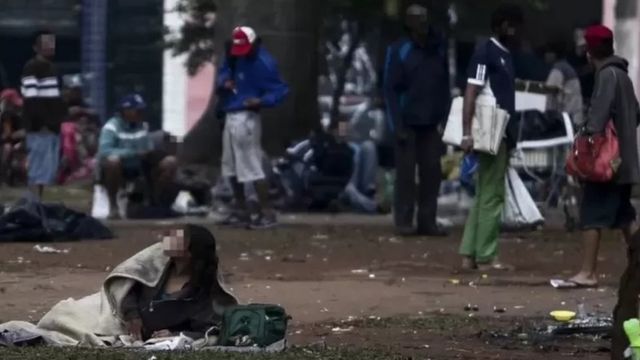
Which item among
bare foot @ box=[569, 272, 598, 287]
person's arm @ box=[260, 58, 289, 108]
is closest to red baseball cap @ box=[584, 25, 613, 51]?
bare foot @ box=[569, 272, 598, 287]

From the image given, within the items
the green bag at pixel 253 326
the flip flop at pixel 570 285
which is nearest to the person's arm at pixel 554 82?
the flip flop at pixel 570 285

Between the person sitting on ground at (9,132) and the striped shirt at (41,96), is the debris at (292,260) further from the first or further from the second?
the person sitting on ground at (9,132)

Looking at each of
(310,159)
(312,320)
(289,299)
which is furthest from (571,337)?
(310,159)

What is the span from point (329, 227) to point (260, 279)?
4.21 metres

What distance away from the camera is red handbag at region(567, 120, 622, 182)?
12.1m

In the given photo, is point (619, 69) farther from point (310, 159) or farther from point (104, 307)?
point (310, 159)

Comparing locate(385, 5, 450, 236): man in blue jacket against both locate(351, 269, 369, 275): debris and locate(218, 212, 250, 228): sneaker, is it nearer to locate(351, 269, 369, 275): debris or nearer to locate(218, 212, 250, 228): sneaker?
locate(218, 212, 250, 228): sneaker

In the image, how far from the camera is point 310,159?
61.0ft

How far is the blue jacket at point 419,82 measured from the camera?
15.7 meters

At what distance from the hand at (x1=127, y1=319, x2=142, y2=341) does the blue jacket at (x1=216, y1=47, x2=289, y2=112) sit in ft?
23.5

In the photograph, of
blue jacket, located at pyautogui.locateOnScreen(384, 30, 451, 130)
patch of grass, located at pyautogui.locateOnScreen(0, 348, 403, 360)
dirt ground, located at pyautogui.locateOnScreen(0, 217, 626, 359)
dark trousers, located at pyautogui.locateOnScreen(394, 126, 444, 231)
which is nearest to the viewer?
patch of grass, located at pyautogui.locateOnScreen(0, 348, 403, 360)

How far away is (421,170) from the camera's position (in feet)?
52.5

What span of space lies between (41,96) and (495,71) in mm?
5748

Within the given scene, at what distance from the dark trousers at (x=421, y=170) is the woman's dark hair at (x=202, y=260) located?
259 inches
